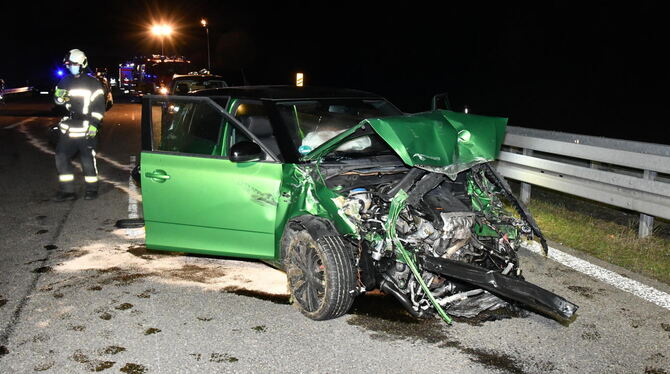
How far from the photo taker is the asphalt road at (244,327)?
13.2ft

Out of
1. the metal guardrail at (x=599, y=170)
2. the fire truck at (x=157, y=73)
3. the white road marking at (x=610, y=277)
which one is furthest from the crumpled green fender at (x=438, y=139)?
the fire truck at (x=157, y=73)

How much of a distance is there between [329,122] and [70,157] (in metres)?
4.61

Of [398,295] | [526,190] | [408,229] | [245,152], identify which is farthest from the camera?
[526,190]

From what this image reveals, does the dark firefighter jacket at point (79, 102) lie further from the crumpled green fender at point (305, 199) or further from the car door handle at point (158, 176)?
the crumpled green fender at point (305, 199)

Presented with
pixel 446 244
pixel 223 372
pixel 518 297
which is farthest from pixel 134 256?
pixel 518 297

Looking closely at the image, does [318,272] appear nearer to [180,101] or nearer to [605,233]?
[180,101]

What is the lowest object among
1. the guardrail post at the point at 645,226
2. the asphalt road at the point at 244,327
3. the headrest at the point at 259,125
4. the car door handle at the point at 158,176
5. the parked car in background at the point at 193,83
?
the asphalt road at the point at 244,327

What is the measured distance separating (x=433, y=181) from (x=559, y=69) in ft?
106

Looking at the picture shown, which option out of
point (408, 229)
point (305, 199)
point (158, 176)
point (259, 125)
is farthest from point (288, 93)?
point (408, 229)

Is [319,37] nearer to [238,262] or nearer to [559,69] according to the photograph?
[559,69]

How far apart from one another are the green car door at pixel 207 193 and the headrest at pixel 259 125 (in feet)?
0.54

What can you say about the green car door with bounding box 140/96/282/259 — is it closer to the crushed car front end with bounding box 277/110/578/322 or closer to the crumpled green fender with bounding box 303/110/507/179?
the crushed car front end with bounding box 277/110/578/322

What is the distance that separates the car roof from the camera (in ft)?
18.8

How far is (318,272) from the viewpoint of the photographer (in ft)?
15.1
